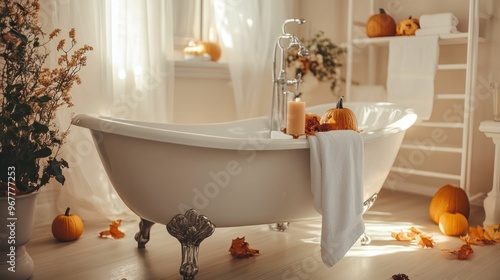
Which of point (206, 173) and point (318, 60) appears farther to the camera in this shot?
point (318, 60)

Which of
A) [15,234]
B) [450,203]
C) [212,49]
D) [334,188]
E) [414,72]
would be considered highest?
[212,49]

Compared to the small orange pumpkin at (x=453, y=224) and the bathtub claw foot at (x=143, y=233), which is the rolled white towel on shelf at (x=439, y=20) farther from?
the bathtub claw foot at (x=143, y=233)

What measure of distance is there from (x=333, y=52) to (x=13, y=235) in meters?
2.67

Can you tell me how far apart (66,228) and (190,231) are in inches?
34.9

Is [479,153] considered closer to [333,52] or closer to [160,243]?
[333,52]

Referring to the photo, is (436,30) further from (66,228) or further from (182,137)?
(66,228)

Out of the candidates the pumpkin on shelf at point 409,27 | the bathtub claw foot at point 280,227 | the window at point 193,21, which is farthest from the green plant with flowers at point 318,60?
the bathtub claw foot at point 280,227

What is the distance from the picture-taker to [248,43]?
135 inches

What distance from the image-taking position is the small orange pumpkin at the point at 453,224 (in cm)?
262

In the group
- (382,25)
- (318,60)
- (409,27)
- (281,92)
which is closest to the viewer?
(281,92)

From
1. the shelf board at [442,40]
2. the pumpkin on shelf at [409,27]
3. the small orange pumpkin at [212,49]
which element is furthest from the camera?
the small orange pumpkin at [212,49]

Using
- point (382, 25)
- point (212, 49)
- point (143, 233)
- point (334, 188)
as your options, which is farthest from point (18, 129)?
point (382, 25)

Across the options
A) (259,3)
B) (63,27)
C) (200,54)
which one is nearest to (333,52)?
(259,3)

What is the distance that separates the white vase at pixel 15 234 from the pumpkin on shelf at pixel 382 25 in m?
2.50
